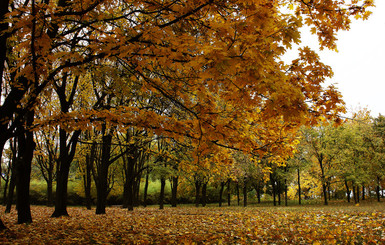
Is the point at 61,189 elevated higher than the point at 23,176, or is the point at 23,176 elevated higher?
the point at 23,176

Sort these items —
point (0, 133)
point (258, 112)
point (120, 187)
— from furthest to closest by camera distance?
point (120, 187), point (0, 133), point (258, 112)

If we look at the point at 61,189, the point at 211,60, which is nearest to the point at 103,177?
the point at 61,189

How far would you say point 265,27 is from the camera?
2.86 m

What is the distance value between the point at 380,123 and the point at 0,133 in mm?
39094

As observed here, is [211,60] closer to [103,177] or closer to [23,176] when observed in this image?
[23,176]

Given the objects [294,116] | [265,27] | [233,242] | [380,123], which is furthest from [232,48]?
[380,123]

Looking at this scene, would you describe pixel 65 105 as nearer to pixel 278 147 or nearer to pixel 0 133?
pixel 0 133

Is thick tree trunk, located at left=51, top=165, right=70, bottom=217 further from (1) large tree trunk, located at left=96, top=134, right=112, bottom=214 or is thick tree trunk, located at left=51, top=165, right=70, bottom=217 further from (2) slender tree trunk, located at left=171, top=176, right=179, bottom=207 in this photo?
(2) slender tree trunk, located at left=171, top=176, right=179, bottom=207

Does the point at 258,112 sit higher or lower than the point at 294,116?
higher

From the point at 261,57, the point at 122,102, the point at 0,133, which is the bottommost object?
the point at 0,133

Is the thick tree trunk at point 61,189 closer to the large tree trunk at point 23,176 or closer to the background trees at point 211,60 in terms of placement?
the large tree trunk at point 23,176

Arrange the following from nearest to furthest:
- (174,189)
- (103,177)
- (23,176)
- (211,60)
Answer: (211,60) → (23,176) → (103,177) → (174,189)

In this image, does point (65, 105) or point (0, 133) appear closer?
point (0, 133)

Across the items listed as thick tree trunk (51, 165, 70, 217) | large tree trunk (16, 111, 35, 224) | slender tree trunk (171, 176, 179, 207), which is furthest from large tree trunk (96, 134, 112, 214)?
slender tree trunk (171, 176, 179, 207)
